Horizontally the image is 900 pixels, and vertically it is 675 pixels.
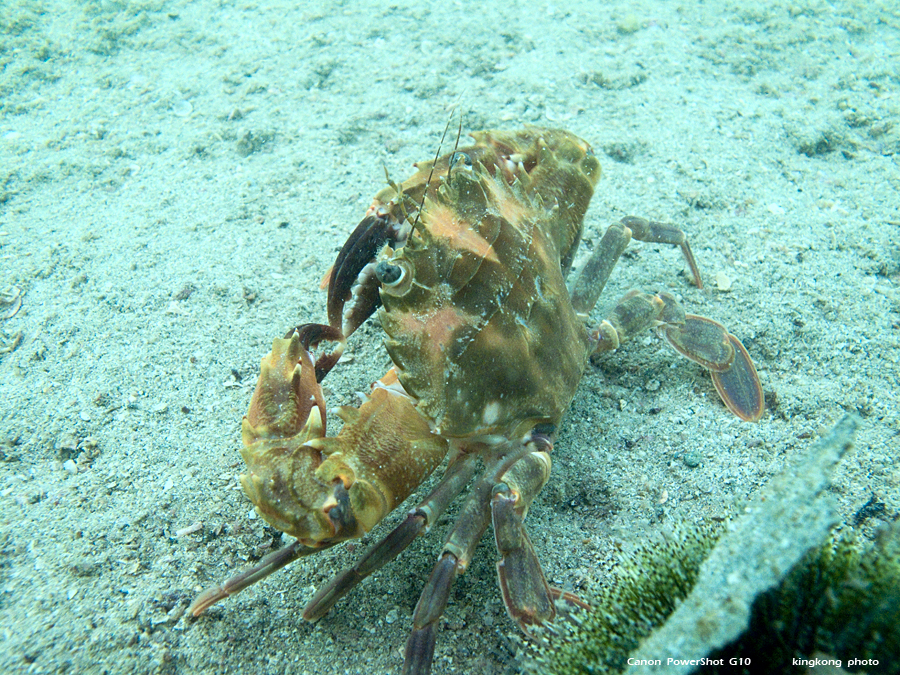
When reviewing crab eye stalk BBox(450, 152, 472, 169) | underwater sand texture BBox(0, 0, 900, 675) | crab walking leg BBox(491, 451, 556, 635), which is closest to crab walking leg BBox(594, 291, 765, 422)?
underwater sand texture BBox(0, 0, 900, 675)

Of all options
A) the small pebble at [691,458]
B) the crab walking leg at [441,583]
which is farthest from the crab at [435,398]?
the small pebble at [691,458]

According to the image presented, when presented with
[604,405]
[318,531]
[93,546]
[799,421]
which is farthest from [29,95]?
[799,421]

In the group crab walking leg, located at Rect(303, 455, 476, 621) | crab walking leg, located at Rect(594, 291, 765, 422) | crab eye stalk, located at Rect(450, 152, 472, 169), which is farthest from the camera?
crab walking leg, located at Rect(594, 291, 765, 422)

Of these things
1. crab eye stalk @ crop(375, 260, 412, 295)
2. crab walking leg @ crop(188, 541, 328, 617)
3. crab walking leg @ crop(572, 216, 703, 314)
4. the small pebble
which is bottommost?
crab walking leg @ crop(188, 541, 328, 617)

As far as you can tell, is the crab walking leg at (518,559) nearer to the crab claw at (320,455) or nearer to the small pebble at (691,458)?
the crab claw at (320,455)

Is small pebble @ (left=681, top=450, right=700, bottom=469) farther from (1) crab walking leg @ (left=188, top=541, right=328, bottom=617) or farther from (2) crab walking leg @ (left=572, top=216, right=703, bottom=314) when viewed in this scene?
(1) crab walking leg @ (left=188, top=541, right=328, bottom=617)

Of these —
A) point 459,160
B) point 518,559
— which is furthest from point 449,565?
point 459,160

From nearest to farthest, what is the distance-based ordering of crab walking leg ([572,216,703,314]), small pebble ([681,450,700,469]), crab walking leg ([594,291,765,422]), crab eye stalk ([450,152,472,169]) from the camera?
crab eye stalk ([450,152,472,169])
small pebble ([681,450,700,469])
crab walking leg ([594,291,765,422])
crab walking leg ([572,216,703,314])

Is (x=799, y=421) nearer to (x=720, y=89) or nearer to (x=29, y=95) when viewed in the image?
(x=720, y=89)

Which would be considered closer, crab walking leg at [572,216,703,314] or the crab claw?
the crab claw
